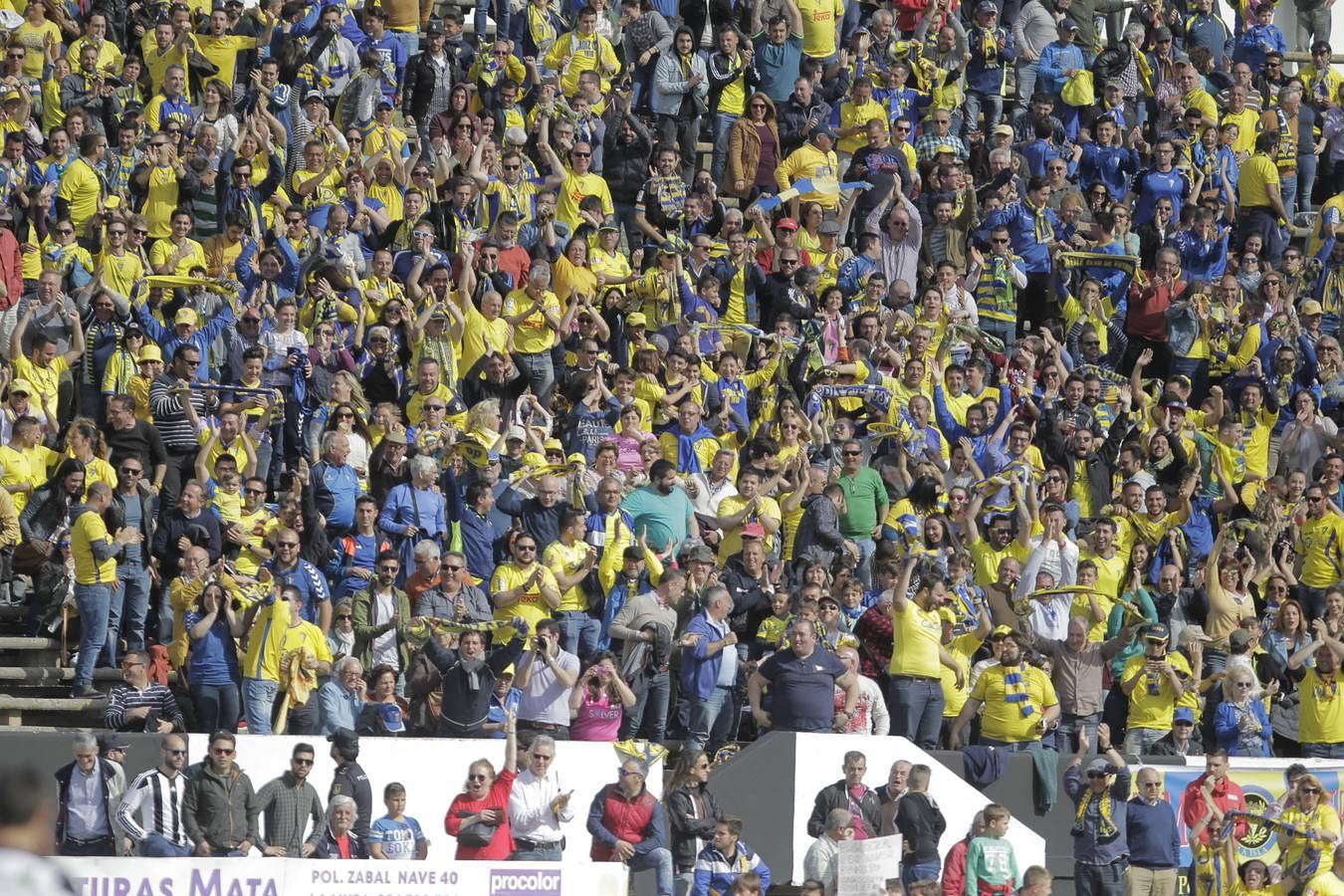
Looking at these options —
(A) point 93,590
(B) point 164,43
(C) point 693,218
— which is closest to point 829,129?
(C) point 693,218

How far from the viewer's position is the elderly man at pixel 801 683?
15.0 m

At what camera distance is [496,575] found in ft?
50.5

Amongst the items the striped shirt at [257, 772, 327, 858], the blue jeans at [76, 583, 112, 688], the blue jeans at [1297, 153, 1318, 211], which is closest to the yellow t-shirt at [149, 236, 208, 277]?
the blue jeans at [76, 583, 112, 688]

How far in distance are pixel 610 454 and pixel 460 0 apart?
7.82 m

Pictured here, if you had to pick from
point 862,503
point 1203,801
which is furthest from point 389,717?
point 1203,801

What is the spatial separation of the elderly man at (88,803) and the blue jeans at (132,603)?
205cm

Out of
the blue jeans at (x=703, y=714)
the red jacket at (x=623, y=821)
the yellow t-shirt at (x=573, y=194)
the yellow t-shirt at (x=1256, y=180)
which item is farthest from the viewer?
the yellow t-shirt at (x=1256, y=180)

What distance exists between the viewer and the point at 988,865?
14.5m

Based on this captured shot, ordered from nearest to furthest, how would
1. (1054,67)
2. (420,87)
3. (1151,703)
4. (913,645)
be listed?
1. (913,645)
2. (1151,703)
3. (420,87)
4. (1054,67)

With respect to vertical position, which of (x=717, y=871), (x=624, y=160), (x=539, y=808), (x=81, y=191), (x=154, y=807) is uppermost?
(x=624, y=160)

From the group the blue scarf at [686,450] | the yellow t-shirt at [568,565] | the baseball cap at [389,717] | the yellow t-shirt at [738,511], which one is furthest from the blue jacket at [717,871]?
the blue scarf at [686,450]

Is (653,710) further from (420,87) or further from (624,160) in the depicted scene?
(420,87)

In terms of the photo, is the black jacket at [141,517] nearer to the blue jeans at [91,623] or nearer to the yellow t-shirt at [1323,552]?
the blue jeans at [91,623]

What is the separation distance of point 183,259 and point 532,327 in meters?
2.72
